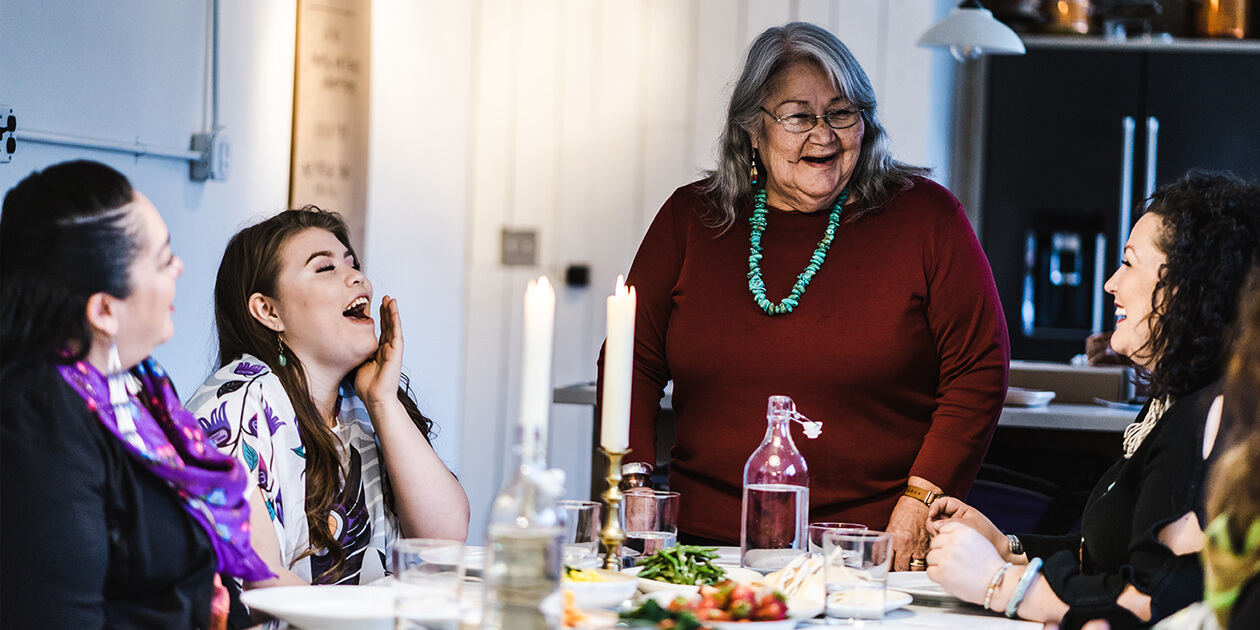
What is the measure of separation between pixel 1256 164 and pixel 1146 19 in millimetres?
718

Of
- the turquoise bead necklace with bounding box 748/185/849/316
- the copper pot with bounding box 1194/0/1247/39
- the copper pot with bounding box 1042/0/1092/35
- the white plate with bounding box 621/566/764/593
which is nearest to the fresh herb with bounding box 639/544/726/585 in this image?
the white plate with bounding box 621/566/764/593

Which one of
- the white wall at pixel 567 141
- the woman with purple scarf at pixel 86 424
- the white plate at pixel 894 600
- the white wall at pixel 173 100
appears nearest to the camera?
the woman with purple scarf at pixel 86 424

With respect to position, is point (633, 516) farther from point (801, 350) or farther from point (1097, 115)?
point (1097, 115)

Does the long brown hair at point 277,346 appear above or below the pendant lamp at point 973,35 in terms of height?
below

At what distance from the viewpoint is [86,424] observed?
119 centimetres

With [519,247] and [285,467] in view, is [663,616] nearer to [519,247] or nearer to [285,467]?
[285,467]

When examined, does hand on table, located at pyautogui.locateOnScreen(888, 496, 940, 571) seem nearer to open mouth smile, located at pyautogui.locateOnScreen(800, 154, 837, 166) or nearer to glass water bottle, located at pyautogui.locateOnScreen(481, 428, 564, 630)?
open mouth smile, located at pyautogui.locateOnScreen(800, 154, 837, 166)

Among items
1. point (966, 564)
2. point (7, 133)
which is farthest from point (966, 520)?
point (7, 133)

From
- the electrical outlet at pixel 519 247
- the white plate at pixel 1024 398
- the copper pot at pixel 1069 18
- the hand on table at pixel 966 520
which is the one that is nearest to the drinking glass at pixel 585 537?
the hand on table at pixel 966 520

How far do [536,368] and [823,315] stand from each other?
1002 mm

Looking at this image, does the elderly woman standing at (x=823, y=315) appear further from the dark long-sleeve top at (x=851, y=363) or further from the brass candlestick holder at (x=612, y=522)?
the brass candlestick holder at (x=612, y=522)

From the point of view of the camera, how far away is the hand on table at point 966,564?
1.38 m

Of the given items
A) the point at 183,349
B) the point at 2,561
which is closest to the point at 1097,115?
the point at 183,349

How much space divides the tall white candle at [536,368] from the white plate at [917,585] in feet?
2.02
